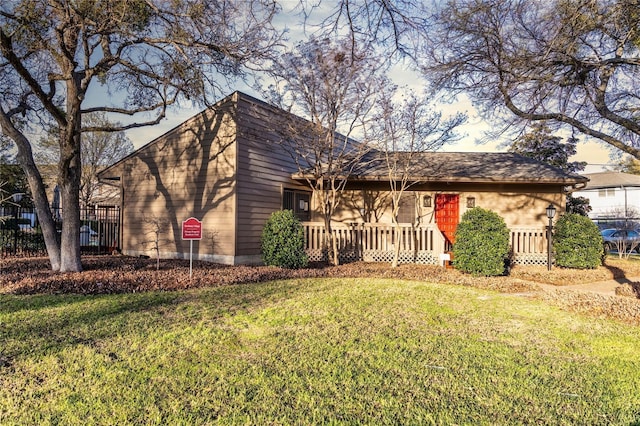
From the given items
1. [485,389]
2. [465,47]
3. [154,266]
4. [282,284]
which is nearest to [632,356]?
[485,389]

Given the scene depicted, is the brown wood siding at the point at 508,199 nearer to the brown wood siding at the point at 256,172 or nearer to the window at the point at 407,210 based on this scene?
the window at the point at 407,210

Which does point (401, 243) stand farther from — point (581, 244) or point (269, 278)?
point (269, 278)

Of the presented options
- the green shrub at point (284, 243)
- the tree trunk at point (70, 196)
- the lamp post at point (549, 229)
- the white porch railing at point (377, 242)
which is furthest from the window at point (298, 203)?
the lamp post at point (549, 229)

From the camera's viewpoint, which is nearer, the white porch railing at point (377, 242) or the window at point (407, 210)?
the white porch railing at point (377, 242)

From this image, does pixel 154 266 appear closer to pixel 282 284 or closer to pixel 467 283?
pixel 282 284

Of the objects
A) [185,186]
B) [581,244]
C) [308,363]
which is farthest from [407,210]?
[308,363]

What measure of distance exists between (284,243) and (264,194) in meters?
2.16

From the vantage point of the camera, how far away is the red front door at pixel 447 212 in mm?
12844

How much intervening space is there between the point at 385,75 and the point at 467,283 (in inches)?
195

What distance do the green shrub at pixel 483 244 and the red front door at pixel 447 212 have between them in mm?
3451

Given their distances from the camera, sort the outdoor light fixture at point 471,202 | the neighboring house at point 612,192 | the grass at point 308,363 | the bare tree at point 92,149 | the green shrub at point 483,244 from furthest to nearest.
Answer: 1. the neighboring house at point 612,192
2. the bare tree at point 92,149
3. the outdoor light fixture at point 471,202
4. the green shrub at point 483,244
5. the grass at point 308,363

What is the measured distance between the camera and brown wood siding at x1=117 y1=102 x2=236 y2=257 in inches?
425

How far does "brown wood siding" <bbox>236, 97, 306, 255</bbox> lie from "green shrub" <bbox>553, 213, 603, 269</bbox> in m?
7.57

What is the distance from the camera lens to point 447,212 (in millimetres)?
12930
